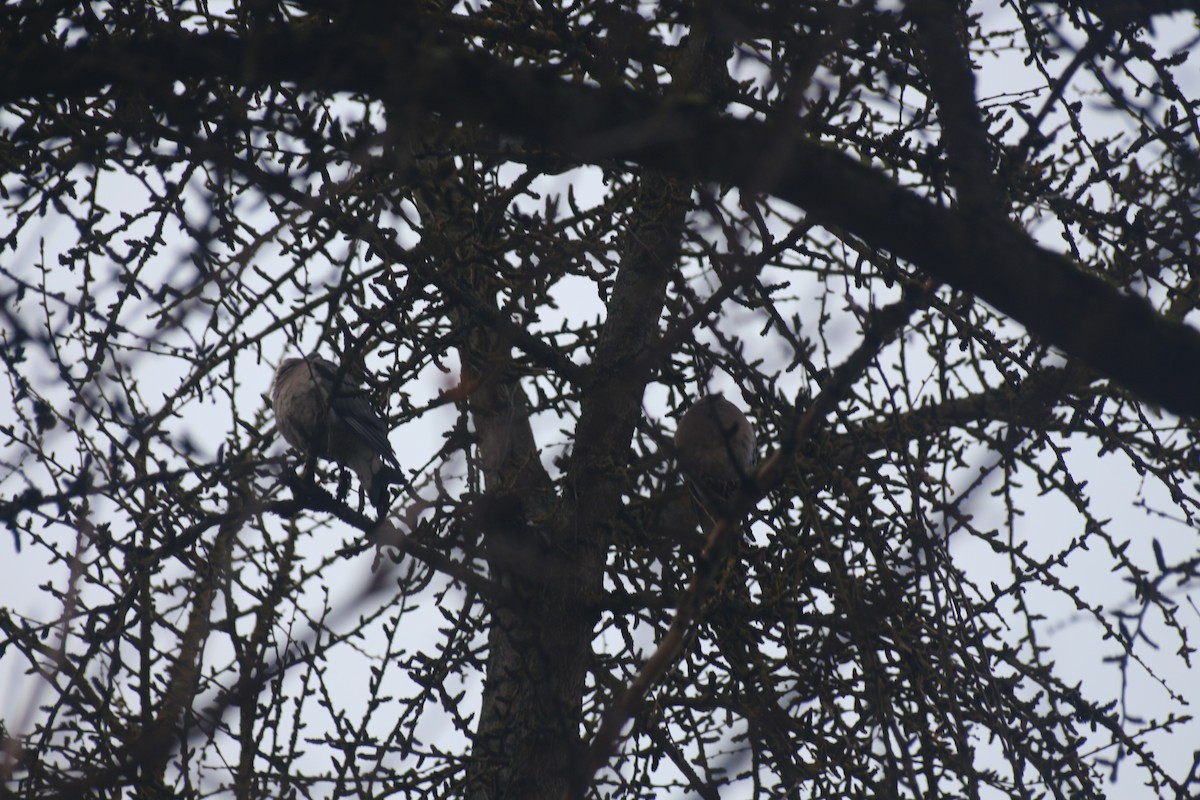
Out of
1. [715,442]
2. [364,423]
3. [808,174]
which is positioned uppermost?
[364,423]

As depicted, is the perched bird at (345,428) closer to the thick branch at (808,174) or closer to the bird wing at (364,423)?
the bird wing at (364,423)

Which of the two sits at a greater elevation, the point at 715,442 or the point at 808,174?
the point at 715,442

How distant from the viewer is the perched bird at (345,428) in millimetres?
5648

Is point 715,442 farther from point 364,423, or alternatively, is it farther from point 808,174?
point 808,174

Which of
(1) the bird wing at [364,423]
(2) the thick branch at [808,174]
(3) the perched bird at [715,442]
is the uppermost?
(1) the bird wing at [364,423]

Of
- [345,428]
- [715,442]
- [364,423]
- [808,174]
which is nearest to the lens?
[808,174]

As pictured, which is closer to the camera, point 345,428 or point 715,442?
point 715,442

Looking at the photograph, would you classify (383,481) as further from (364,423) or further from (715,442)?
(715,442)

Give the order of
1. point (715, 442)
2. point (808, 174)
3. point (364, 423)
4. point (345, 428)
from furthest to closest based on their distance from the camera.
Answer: point (345, 428) < point (364, 423) < point (715, 442) < point (808, 174)

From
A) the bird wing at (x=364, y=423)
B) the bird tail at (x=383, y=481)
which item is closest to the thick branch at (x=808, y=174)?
the bird wing at (x=364, y=423)

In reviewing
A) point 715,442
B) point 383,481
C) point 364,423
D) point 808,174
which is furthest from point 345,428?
point 808,174

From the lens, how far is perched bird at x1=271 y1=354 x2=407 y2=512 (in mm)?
5648

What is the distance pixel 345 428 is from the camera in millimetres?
6156

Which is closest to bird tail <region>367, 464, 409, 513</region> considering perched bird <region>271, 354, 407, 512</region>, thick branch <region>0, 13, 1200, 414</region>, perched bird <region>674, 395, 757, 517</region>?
perched bird <region>271, 354, 407, 512</region>
